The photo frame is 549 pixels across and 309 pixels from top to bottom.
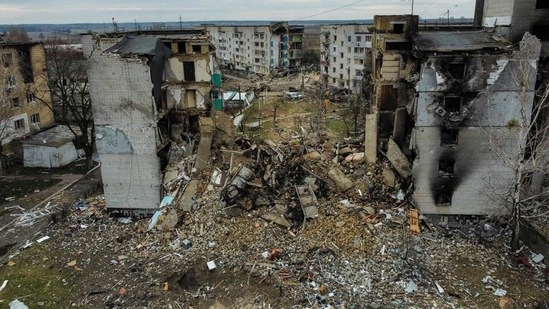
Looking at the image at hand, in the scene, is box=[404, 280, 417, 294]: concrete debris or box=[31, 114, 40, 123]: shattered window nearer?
box=[404, 280, 417, 294]: concrete debris

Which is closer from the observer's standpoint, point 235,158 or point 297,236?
point 297,236

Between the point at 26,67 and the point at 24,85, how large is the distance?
1.52 m

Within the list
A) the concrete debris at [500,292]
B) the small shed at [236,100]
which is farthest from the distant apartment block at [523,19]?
the small shed at [236,100]

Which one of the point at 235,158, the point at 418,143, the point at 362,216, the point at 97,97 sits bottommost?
the point at 362,216

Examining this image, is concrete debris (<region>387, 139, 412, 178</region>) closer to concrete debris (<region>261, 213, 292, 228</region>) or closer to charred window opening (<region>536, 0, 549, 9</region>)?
concrete debris (<region>261, 213, 292, 228</region>)

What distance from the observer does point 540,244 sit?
1800cm

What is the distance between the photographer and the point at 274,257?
18.0 metres

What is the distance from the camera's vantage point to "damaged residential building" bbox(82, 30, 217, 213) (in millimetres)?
20750

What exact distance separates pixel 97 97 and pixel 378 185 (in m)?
14.7

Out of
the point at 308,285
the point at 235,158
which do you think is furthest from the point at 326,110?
the point at 308,285

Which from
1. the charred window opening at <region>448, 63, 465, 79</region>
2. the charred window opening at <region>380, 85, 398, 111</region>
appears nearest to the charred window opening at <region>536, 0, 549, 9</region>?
the charred window opening at <region>448, 63, 465, 79</region>

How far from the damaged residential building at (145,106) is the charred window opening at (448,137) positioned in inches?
478

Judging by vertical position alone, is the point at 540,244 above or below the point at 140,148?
below

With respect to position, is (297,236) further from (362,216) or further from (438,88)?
(438,88)
